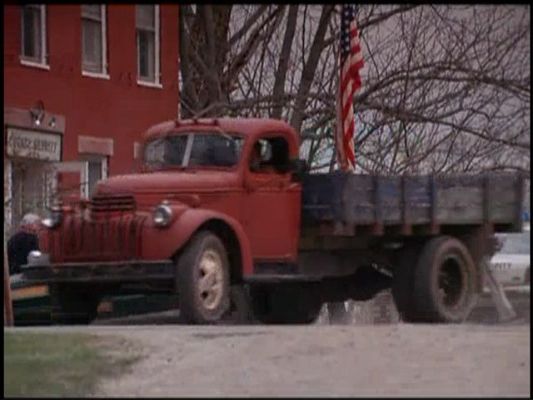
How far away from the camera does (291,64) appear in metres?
30.5

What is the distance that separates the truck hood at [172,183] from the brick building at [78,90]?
5823 mm

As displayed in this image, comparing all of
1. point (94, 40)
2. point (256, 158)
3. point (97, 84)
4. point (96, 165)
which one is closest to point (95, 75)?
point (97, 84)

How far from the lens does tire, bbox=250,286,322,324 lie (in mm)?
19297

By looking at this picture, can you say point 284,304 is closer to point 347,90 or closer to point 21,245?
point 21,245

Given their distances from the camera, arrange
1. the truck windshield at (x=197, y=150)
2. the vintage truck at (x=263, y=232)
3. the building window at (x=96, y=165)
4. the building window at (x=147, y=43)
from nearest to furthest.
A: 1. the vintage truck at (x=263, y=232)
2. the truck windshield at (x=197, y=150)
3. the building window at (x=96, y=165)
4. the building window at (x=147, y=43)

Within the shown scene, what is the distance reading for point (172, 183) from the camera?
1703 cm

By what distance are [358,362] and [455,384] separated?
1.01 m

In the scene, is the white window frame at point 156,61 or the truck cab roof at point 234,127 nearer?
the truck cab roof at point 234,127

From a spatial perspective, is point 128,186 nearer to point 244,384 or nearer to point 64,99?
point 244,384

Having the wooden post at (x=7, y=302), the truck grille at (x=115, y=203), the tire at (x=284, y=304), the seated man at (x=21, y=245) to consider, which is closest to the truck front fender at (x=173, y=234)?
the truck grille at (x=115, y=203)

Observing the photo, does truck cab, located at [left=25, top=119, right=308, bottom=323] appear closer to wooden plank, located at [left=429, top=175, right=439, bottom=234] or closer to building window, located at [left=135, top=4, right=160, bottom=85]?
wooden plank, located at [left=429, top=175, right=439, bottom=234]

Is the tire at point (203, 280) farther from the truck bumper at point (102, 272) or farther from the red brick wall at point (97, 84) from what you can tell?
the red brick wall at point (97, 84)

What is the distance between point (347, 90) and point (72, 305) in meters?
7.35

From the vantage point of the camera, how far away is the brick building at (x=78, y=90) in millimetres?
24688
